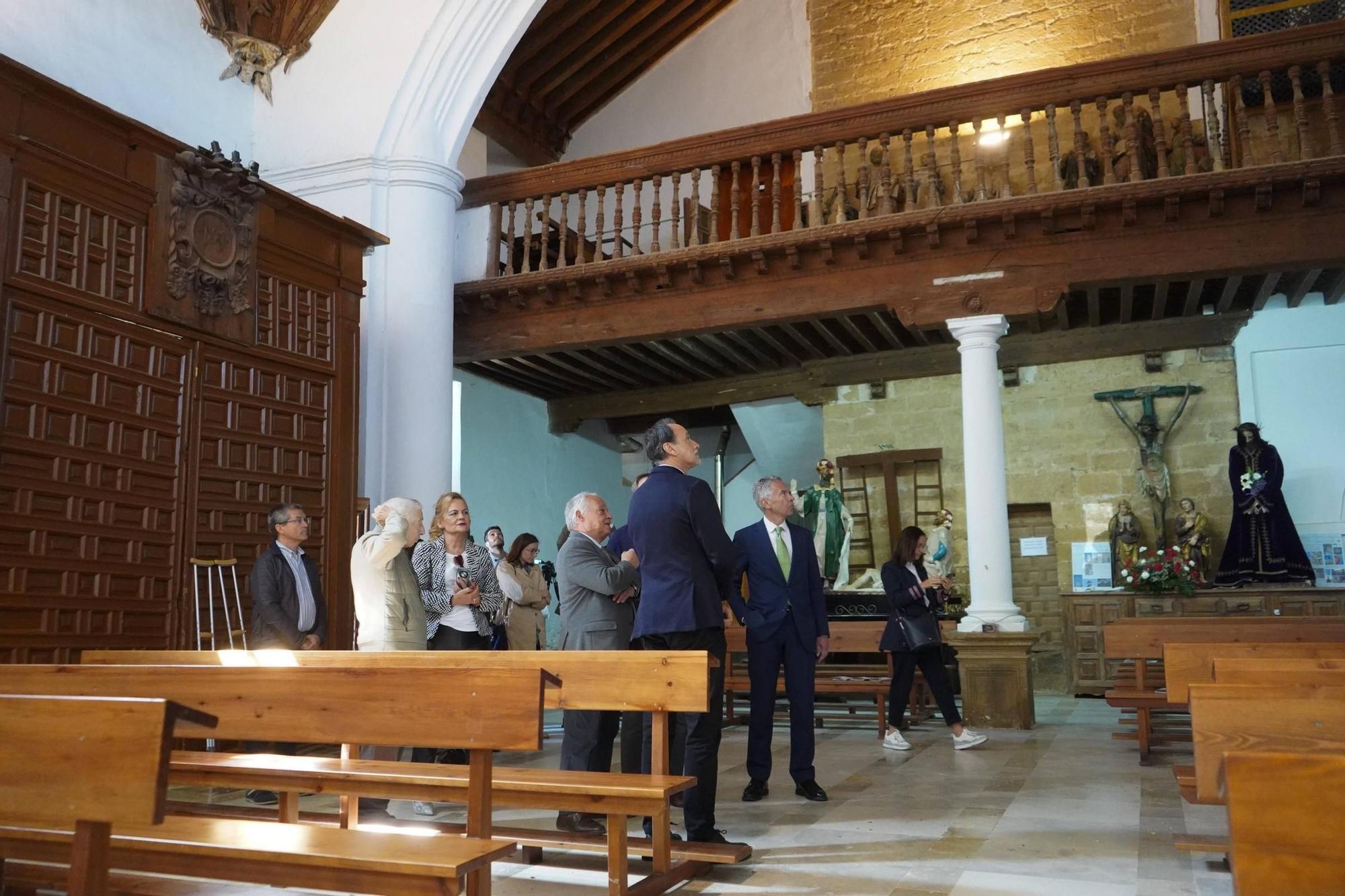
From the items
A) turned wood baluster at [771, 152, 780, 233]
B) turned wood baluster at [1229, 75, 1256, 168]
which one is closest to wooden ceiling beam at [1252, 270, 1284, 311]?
turned wood baluster at [1229, 75, 1256, 168]

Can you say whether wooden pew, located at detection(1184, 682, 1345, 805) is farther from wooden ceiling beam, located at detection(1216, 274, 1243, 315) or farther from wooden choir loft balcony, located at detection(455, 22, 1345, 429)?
wooden ceiling beam, located at detection(1216, 274, 1243, 315)

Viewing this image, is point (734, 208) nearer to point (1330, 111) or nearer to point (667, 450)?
point (1330, 111)

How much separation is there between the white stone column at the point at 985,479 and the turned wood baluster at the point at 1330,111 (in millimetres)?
2322

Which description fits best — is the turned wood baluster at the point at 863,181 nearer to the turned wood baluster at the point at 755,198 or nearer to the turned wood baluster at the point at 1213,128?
the turned wood baluster at the point at 755,198

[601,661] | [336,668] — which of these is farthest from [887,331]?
[336,668]

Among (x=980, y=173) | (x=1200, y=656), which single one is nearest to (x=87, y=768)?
(x=1200, y=656)

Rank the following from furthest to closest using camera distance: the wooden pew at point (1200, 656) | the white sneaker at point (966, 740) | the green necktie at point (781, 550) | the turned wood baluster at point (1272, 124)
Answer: the turned wood baluster at point (1272, 124) < the white sneaker at point (966, 740) < the green necktie at point (781, 550) < the wooden pew at point (1200, 656)

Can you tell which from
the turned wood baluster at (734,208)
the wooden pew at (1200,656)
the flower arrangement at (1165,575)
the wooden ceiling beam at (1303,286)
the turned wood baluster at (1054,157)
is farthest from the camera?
the flower arrangement at (1165,575)

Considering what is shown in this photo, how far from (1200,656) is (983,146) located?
876 centimetres

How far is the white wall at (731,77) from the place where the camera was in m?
13.0

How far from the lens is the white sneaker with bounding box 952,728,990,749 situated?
21.0 ft

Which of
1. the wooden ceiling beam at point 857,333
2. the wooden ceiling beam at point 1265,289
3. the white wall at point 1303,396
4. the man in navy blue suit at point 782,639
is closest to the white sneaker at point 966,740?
the man in navy blue suit at point 782,639

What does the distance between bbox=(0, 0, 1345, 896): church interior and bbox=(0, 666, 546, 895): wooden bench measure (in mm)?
13

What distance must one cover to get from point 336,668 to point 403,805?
244 centimetres
